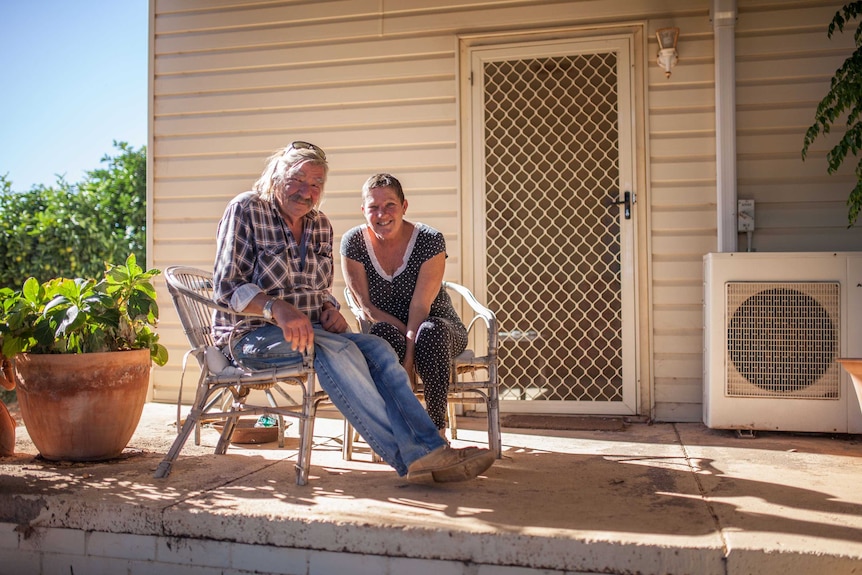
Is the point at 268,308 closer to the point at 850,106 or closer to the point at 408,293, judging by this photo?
the point at 408,293

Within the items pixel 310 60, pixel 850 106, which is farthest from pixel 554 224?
pixel 310 60

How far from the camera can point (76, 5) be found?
1234 centimetres

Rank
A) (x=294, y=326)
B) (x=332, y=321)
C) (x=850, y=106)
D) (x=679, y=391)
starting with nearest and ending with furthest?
1. (x=294, y=326)
2. (x=332, y=321)
3. (x=850, y=106)
4. (x=679, y=391)

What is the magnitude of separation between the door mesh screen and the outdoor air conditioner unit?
0.66 metres

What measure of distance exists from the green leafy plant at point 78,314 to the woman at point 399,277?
2.74 ft

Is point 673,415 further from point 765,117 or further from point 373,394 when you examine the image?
point 373,394

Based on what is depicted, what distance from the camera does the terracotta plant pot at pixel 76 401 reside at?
2.84 meters

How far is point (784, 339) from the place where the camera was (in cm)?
359

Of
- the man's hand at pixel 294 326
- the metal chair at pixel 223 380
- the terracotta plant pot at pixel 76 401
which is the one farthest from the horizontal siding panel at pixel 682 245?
the terracotta plant pot at pixel 76 401

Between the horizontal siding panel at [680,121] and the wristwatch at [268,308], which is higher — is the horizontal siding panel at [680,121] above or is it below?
above

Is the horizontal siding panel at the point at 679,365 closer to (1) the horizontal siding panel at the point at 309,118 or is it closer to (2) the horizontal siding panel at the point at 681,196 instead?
(2) the horizontal siding panel at the point at 681,196

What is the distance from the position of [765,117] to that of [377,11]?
7.54ft

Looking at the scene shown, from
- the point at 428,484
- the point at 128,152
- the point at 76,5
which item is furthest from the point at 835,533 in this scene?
the point at 76,5

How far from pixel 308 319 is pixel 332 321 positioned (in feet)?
0.97
